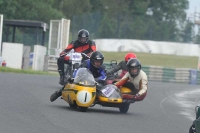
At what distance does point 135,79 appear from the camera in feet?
45.0

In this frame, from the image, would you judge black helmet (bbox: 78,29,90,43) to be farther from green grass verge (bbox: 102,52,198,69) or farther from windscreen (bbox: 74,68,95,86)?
green grass verge (bbox: 102,52,198,69)

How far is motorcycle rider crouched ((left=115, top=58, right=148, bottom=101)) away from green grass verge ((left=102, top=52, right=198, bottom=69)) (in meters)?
38.0

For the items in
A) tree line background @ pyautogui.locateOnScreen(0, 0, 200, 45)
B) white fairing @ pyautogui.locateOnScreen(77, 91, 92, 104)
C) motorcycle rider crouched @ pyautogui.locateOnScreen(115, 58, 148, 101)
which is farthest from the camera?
tree line background @ pyautogui.locateOnScreen(0, 0, 200, 45)

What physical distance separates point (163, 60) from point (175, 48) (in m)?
4.98

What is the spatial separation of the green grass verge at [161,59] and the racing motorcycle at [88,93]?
3869cm

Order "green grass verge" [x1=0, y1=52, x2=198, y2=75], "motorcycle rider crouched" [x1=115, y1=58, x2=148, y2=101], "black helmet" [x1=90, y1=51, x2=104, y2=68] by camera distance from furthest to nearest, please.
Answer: "green grass verge" [x1=0, y1=52, x2=198, y2=75] → "black helmet" [x1=90, y1=51, x2=104, y2=68] → "motorcycle rider crouched" [x1=115, y1=58, x2=148, y2=101]

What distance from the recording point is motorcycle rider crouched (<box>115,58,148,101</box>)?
44.1 ft

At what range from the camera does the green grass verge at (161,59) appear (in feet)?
172

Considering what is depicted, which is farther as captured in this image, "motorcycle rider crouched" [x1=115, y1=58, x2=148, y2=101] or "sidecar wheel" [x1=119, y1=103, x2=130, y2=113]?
"sidecar wheel" [x1=119, y1=103, x2=130, y2=113]

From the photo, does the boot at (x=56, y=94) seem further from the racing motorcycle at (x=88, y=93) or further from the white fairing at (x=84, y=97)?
the white fairing at (x=84, y=97)

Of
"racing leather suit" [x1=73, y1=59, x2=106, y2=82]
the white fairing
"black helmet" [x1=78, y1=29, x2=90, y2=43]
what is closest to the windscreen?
the white fairing

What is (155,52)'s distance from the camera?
2339 inches

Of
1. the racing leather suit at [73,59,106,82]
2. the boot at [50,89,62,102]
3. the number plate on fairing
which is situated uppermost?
the racing leather suit at [73,59,106,82]

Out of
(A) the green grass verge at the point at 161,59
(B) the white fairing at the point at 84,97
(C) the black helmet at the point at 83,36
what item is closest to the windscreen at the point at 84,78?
(B) the white fairing at the point at 84,97
